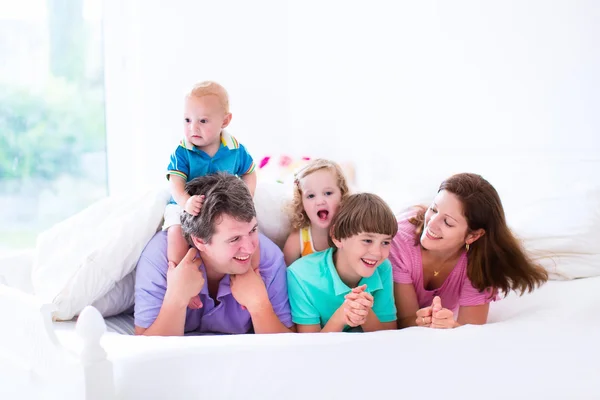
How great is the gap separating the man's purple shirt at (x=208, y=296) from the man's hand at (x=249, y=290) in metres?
0.03

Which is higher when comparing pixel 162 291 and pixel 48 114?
pixel 48 114

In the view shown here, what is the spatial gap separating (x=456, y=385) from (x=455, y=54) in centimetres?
179

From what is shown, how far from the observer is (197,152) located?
6.14 feet

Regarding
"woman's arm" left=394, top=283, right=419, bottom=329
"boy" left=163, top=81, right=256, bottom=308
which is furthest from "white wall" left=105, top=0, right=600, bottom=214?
"boy" left=163, top=81, right=256, bottom=308

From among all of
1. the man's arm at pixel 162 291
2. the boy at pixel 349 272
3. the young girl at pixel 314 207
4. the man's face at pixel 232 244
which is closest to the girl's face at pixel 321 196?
the young girl at pixel 314 207

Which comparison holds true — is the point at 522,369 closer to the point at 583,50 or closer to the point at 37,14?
the point at 583,50

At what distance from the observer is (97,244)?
172 centimetres

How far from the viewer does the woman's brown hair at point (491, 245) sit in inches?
68.0

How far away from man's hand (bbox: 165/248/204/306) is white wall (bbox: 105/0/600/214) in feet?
2.69

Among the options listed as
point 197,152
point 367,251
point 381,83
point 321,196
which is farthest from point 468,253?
point 381,83

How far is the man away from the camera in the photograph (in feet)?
5.36

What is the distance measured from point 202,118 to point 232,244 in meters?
0.37

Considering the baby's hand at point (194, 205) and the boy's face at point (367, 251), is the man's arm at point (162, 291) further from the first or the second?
the boy's face at point (367, 251)

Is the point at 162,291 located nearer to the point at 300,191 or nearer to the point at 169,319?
the point at 169,319
